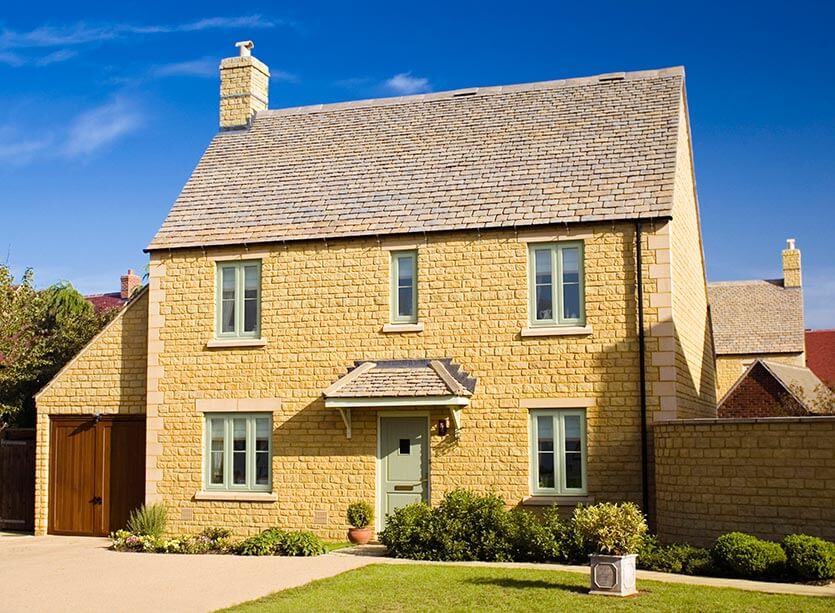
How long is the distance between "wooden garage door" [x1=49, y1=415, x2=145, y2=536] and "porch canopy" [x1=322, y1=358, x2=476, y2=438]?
518cm

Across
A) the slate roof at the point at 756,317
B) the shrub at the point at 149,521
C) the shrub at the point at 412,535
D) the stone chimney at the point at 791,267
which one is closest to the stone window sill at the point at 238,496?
the shrub at the point at 149,521

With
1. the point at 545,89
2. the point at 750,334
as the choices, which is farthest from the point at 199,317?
the point at 750,334

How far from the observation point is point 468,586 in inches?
554

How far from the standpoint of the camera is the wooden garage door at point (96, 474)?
22.3m

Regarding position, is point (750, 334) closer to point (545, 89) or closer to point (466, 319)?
point (545, 89)

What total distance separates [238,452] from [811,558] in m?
11.4

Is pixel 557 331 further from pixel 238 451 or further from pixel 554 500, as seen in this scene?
pixel 238 451

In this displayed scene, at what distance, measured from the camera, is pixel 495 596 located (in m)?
13.3

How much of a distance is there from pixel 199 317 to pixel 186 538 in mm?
4835

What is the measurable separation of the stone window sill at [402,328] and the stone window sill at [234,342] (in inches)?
104

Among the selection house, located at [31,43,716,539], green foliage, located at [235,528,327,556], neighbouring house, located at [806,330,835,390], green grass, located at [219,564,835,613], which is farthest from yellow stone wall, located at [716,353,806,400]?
green grass, located at [219,564,835,613]

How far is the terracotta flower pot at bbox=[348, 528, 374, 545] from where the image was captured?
19.5 m

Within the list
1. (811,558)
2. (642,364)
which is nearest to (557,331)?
(642,364)

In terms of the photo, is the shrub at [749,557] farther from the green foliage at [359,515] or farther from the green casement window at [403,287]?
the green casement window at [403,287]
